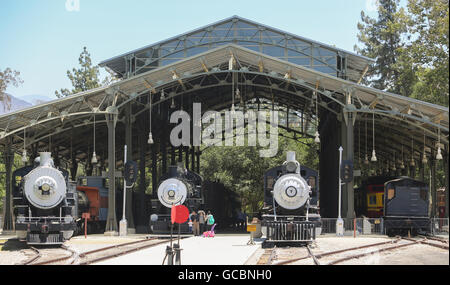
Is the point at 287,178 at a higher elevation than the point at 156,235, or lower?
higher

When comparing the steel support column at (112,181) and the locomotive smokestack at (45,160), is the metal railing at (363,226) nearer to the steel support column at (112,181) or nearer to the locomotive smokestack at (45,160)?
the steel support column at (112,181)

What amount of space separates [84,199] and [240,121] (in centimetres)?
2356

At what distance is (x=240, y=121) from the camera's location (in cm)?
5234

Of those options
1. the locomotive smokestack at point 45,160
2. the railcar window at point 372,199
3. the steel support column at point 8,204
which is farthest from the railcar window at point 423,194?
the steel support column at point 8,204

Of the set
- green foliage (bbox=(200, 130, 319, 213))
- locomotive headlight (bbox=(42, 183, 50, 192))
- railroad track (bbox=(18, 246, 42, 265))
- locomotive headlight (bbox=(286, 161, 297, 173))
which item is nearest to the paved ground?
railroad track (bbox=(18, 246, 42, 265))

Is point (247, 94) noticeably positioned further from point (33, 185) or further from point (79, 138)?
point (33, 185)

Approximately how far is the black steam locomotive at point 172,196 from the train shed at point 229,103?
2.95 metres

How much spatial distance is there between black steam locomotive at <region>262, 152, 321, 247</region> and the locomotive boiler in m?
7.78

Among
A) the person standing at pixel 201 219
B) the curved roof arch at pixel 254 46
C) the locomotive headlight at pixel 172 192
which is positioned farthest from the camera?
the curved roof arch at pixel 254 46

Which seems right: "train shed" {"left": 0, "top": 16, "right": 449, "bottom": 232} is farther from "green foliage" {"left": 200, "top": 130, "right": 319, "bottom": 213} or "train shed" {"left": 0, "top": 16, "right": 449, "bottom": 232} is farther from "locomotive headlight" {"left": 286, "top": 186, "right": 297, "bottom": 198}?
"green foliage" {"left": 200, "top": 130, "right": 319, "bottom": 213}

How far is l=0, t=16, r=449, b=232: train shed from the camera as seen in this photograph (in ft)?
96.6

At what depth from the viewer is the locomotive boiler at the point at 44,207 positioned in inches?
857
